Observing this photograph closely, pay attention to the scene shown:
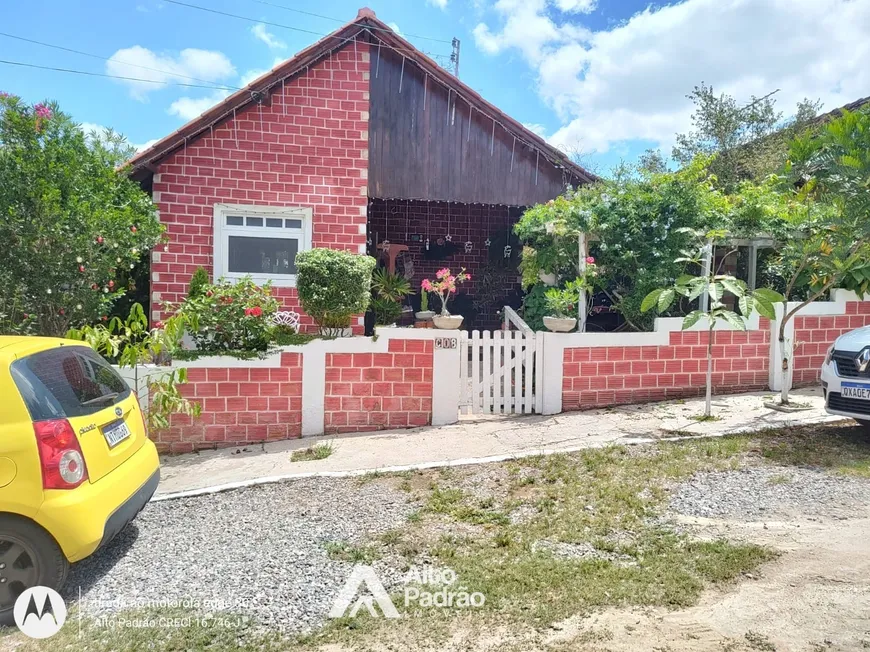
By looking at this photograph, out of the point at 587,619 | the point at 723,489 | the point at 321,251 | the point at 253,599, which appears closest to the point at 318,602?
the point at 253,599

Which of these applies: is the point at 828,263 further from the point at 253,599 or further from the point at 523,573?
the point at 253,599

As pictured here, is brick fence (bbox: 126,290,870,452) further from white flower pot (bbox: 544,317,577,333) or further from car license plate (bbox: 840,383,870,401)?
car license plate (bbox: 840,383,870,401)

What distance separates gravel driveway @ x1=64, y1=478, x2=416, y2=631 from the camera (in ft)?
10.8

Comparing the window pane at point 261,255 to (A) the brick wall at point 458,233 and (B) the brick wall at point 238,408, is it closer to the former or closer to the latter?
(B) the brick wall at point 238,408

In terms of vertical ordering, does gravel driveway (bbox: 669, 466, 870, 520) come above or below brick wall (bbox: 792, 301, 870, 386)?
below

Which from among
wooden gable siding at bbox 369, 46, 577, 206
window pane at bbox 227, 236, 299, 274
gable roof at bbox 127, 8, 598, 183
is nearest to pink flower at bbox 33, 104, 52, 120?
gable roof at bbox 127, 8, 598, 183

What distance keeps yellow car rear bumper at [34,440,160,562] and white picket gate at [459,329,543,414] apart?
14.1ft

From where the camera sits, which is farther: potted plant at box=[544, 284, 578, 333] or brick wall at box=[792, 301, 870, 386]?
brick wall at box=[792, 301, 870, 386]

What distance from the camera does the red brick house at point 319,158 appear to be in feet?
29.6

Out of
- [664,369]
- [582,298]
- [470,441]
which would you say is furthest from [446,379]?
[664,369]

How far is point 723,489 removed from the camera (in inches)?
186

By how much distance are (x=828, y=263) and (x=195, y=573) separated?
747 cm

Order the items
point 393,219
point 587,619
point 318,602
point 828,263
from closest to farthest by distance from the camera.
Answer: point 587,619 < point 318,602 < point 828,263 < point 393,219

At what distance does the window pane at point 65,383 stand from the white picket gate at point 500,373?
415cm
